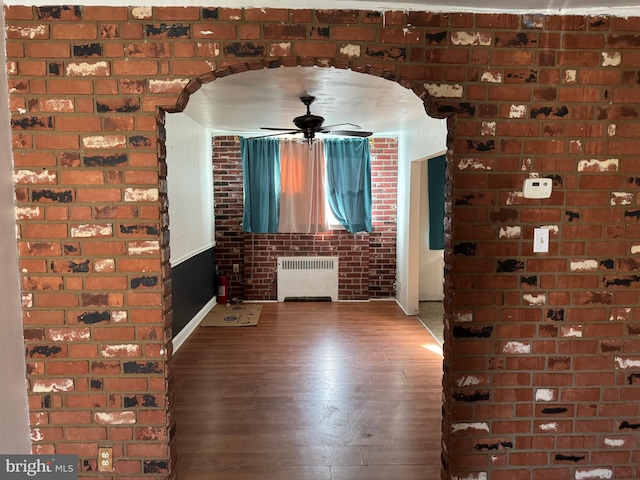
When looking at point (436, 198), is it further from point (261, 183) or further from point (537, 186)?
point (537, 186)

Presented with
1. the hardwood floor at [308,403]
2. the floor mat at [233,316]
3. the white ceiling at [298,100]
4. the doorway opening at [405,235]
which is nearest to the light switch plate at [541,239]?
the hardwood floor at [308,403]

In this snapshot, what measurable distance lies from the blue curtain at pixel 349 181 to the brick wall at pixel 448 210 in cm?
392

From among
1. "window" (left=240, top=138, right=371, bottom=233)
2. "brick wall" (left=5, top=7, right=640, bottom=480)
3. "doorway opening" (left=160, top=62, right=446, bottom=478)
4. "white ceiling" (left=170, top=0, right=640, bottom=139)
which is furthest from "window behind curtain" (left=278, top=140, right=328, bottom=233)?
"brick wall" (left=5, top=7, right=640, bottom=480)

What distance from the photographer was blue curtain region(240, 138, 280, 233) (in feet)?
18.4

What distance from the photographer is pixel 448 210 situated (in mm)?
1838

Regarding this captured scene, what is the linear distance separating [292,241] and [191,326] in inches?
74.0

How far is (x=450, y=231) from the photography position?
1807 millimetres

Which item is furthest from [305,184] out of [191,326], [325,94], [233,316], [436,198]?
[191,326]

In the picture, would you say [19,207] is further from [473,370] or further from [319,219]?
[319,219]

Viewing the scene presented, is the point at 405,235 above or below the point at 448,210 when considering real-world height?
below

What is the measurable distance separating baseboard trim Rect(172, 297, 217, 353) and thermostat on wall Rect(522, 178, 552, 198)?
11.2 feet

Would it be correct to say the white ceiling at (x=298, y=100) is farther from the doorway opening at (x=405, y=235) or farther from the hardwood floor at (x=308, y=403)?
the hardwood floor at (x=308, y=403)

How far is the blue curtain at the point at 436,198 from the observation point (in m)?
5.53

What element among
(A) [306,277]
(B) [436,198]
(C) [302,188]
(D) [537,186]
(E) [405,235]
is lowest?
(A) [306,277]
